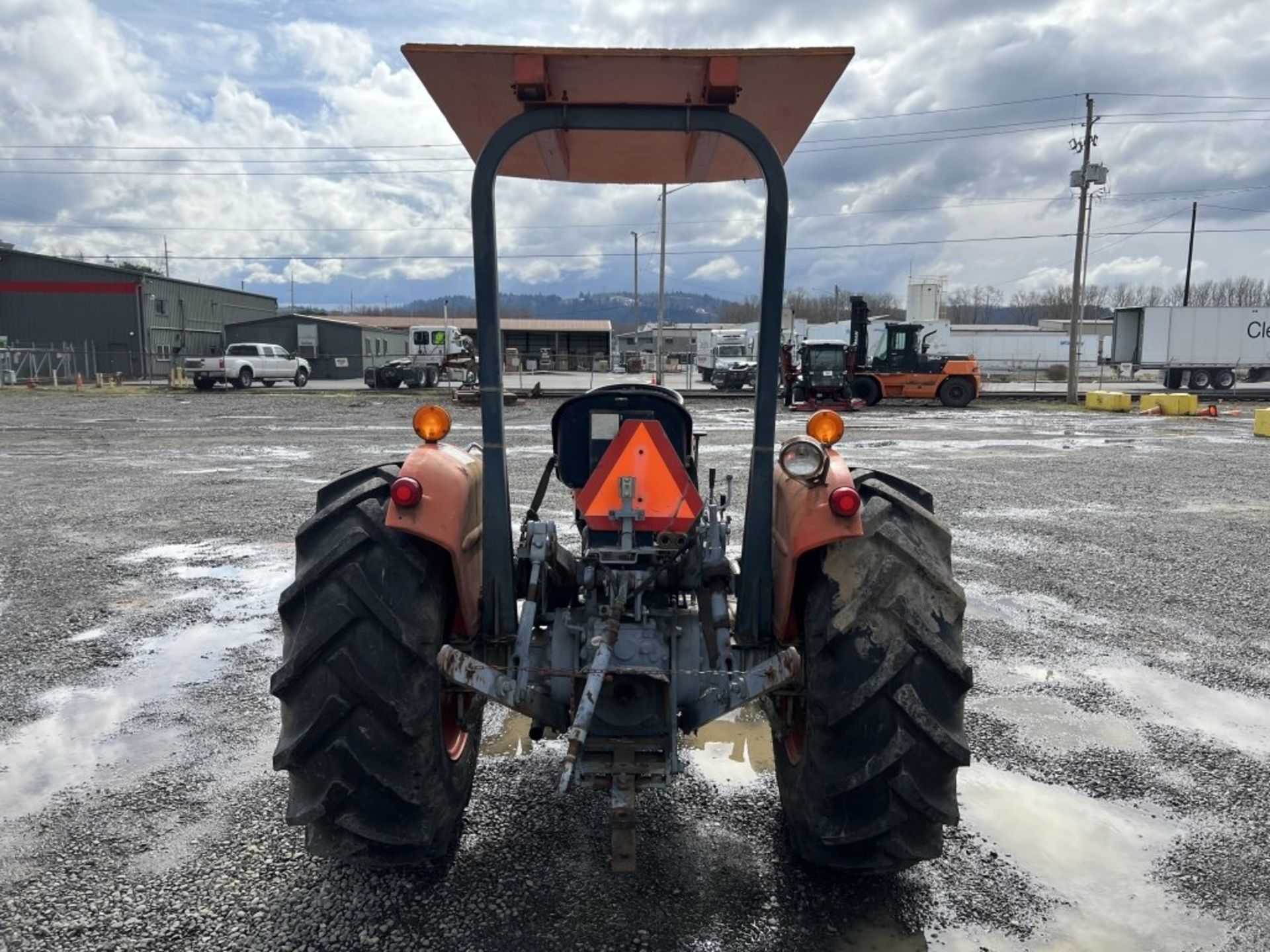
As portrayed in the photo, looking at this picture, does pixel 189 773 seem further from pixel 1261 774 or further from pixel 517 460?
pixel 517 460

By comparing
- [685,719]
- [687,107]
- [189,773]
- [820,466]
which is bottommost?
[189,773]

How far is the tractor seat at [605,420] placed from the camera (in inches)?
155

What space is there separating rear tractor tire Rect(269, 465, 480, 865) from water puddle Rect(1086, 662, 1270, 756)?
4.24 m

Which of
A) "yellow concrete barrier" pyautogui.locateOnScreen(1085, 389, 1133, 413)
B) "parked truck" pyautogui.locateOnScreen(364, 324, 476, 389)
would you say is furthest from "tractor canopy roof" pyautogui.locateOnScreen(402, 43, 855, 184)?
"parked truck" pyautogui.locateOnScreen(364, 324, 476, 389)

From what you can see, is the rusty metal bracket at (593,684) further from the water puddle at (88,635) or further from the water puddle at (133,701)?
the water puddle at (88,635)

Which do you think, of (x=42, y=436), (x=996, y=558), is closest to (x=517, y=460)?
(x=996, y=558)

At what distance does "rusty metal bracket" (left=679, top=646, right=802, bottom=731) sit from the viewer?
9.34 feet

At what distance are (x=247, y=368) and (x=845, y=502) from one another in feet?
125

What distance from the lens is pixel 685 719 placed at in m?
3.08

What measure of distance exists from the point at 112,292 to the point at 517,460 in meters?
40.2

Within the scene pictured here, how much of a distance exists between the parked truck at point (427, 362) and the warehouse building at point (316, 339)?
469 inches

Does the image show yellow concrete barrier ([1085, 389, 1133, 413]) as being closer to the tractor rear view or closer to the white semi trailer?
the white semi trailer

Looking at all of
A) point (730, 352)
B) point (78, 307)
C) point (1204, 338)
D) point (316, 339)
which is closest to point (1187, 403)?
point (1204, 338)

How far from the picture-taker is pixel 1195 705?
206 inches
